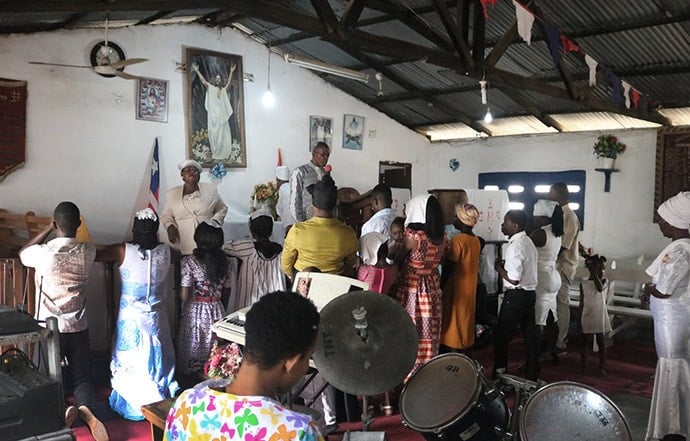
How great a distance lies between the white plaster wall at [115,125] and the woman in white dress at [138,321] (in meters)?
2.33

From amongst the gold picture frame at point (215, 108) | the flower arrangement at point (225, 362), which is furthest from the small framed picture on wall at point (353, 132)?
the flower arrangement at point (225, 362)

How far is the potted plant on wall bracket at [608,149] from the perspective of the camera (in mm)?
8086

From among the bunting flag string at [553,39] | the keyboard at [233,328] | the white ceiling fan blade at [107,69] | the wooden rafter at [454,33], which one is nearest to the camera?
the keyboard at [233,328]

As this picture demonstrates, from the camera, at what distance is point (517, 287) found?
484 cm

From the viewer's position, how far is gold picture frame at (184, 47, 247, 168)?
23.7 feet

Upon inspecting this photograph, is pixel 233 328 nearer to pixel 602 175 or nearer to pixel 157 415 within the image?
pixel 157 415

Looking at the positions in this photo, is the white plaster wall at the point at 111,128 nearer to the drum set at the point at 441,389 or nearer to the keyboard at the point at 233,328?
the keyboard at the point at 233,328

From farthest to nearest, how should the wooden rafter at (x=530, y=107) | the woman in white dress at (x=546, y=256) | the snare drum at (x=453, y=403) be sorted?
1. the wooden rafter at (x=530, y=107)
2. the woman in white dress at (x=546, y=256)
3. the snare drum at (x=453, y=403)

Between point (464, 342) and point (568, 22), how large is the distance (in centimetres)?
361

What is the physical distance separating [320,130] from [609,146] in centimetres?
402

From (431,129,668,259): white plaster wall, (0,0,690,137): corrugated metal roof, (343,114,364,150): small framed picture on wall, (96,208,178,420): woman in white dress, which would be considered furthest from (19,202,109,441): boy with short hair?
(431,129,668,259): white plaster wall

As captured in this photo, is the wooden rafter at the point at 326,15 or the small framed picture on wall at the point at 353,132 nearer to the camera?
the wooden rafter at the point at 326,15

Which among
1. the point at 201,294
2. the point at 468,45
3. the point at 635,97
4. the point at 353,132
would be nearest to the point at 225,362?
the point at 201,294

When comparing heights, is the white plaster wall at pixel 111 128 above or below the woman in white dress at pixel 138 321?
above
